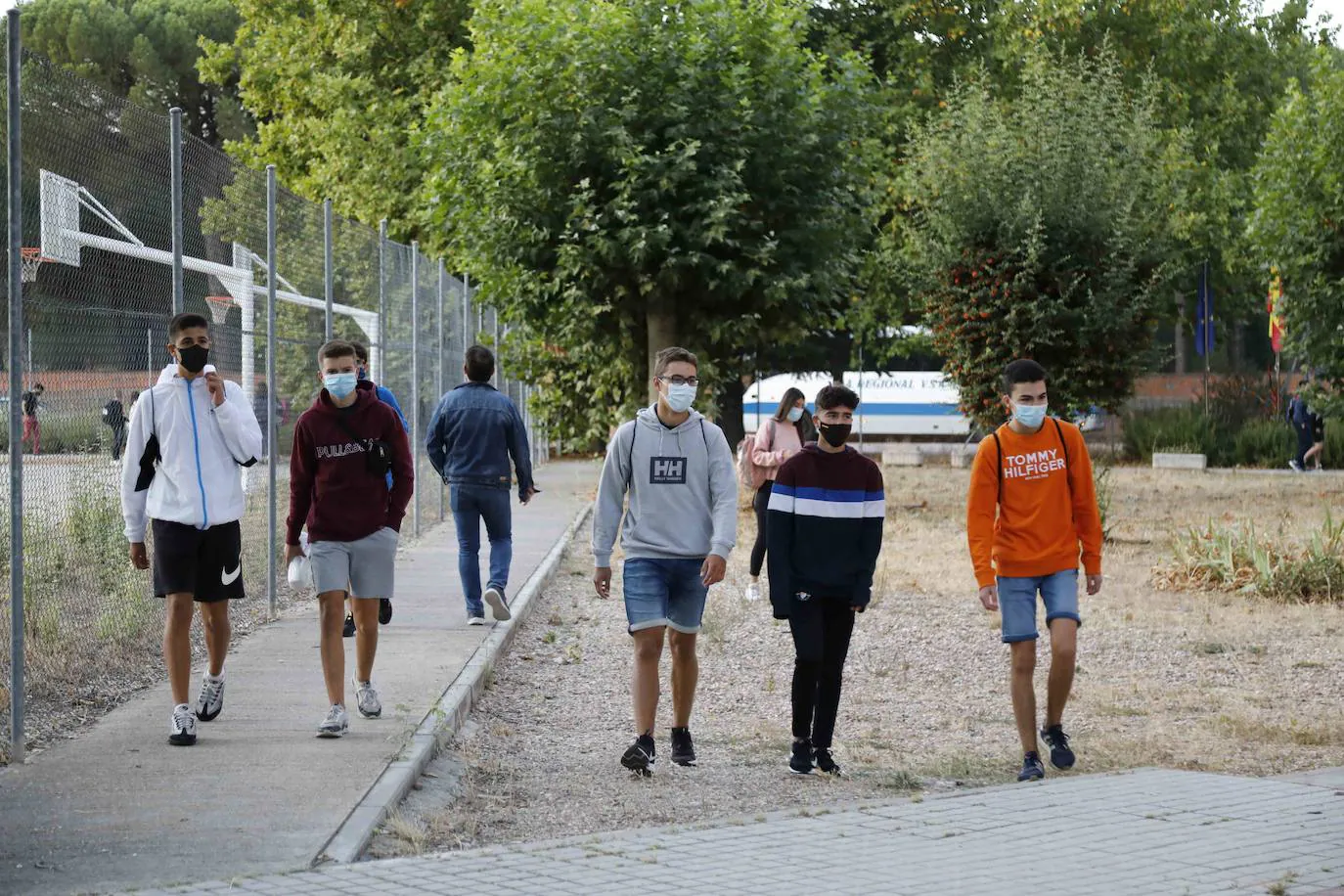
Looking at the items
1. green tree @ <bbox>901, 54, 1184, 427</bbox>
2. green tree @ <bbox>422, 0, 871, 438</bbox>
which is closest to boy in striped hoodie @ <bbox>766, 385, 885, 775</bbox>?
green tree @ <bbox>422, 0, 871, 438</bbox>

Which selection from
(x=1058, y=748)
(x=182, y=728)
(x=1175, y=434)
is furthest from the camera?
(x=1175, y=434)

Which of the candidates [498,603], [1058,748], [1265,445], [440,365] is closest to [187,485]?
[1058,748]

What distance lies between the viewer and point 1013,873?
5.95 meters

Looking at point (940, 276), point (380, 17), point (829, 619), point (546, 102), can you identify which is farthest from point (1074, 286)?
point (380, 17)

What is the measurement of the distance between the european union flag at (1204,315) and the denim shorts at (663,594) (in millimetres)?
31507

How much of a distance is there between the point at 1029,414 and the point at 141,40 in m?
46.0

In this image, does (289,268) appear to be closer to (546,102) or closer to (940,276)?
(546,102)

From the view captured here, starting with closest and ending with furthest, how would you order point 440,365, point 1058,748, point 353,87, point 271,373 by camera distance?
point 1058,748 < point 271,373 < point 440,365 < point 353,87

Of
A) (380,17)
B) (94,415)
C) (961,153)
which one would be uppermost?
(380,17)

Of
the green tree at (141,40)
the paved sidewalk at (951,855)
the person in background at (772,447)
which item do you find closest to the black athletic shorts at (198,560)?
the paved sidewalk at (951,855)

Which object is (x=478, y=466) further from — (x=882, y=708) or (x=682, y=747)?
(x=682, y=747)

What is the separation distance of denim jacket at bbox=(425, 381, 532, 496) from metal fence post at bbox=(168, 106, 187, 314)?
2501 mm

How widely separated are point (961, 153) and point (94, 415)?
13.4 m

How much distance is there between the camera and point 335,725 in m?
7.89
